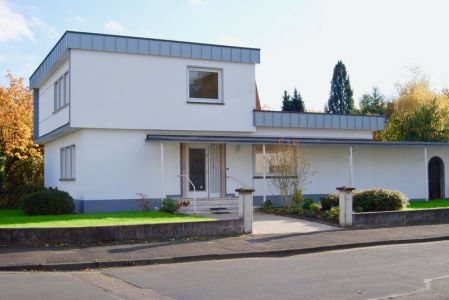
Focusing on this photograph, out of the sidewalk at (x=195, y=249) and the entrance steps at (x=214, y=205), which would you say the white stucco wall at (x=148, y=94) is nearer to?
the entrance steps at (x=214, y=205)

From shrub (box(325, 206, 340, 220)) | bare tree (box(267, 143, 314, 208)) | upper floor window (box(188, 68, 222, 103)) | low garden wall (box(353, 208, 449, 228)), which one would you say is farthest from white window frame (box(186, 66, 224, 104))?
low garden wall (box(353, 208, 449, 228))

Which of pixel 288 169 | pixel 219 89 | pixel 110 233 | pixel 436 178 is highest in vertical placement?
pixel 219 89

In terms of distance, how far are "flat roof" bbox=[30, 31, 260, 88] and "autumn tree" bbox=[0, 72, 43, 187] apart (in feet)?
28.9

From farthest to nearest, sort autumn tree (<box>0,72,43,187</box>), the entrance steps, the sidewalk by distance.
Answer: autumn tree (<box>0,72,43,187</box>), the entrance steps, the sidewalk

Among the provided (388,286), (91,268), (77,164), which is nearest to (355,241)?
(388,286)

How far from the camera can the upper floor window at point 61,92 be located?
73.0ft

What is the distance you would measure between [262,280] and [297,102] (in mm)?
41593

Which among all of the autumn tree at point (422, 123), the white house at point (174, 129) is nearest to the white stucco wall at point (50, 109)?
the white house at point (174, 129)

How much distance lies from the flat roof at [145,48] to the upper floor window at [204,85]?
608 millimetres

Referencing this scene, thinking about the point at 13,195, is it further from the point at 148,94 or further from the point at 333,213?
the point at 333,213

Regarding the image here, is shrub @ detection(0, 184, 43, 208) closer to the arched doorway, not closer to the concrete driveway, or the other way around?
the concrete driveway

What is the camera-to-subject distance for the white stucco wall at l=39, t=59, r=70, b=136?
22506mm

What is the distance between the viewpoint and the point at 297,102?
166 feet

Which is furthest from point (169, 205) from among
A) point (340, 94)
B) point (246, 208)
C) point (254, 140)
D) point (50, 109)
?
point (340, 94)
